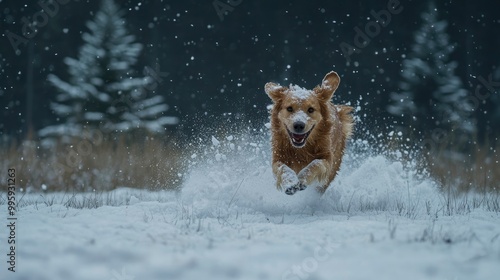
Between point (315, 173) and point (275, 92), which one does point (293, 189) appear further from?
point (275, 92)

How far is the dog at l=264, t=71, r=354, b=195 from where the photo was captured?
5383mm

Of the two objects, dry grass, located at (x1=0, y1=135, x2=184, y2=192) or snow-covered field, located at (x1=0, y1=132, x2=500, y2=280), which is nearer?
snow-covered field, located at (x1=0, y1=132, x2=500, y2=280)

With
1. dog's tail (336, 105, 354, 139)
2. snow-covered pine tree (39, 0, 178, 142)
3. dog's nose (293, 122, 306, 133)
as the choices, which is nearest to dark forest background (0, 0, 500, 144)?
snow-covered pine tree (39, 0, 178, 142)

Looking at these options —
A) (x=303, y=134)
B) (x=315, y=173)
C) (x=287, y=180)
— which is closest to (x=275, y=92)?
(x=303, y=134)

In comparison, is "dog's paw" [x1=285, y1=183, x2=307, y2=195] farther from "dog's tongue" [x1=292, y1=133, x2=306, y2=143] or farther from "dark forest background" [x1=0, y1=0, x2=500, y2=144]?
"dark forest background" [x1=0, y1=0, x2=500, y2=144]

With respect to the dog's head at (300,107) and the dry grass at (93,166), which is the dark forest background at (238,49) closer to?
the dry grass at (93,166)

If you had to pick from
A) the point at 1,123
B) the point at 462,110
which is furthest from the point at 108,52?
the point at 462,110

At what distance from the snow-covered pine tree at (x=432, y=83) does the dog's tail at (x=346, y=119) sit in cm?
1403

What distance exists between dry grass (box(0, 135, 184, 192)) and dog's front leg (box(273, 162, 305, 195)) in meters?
3.64

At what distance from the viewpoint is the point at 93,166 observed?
30.8ft

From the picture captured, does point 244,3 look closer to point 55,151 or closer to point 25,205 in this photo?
point 55,151

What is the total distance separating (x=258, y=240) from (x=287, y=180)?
1.71 m

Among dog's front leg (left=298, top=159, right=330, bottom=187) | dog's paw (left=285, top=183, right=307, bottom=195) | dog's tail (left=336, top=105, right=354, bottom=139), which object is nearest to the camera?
dog's paw (left=285, top=183, right=307, bottom=195)

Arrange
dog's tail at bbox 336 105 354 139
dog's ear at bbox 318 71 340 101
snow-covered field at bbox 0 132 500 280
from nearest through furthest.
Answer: snow-covered field at bbox 0 132 500 280 → dog's ear at bbox 318 71 340 101 → dog's tail at bbox 336 105 354 139
